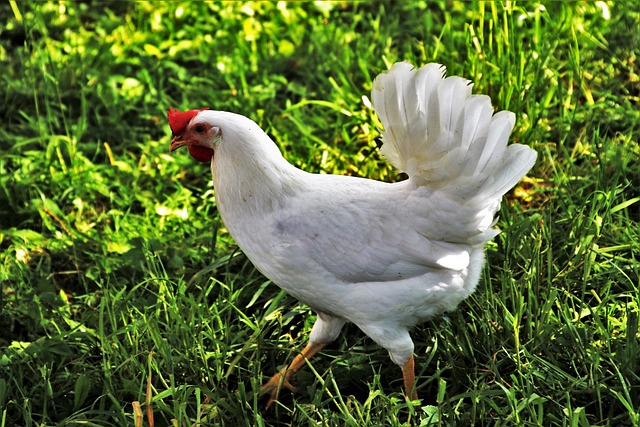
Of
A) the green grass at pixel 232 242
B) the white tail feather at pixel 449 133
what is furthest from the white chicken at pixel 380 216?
the green grass at pixel 232 242

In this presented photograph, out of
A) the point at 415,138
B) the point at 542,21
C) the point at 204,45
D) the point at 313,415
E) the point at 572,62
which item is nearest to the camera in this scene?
the point at 415,138

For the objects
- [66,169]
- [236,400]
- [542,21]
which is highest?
[542,21]

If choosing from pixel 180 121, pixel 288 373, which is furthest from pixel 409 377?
pixel 180 121

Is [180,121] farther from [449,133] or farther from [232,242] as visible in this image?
[232,242]

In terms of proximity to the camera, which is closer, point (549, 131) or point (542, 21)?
point (549, 131)

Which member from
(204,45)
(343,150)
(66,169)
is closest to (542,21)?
(343,150)

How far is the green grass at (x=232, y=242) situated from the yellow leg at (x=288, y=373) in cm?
7

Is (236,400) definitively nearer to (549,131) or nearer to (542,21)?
(549,131)

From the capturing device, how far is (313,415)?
10.3ft

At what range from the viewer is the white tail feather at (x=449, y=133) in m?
2.87

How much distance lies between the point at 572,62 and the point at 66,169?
2739 millimetres

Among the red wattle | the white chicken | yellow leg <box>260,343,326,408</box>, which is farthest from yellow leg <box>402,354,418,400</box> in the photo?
the red wattle

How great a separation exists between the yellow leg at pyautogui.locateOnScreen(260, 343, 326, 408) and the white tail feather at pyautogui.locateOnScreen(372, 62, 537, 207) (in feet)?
2.85

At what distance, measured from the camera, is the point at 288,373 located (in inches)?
135
